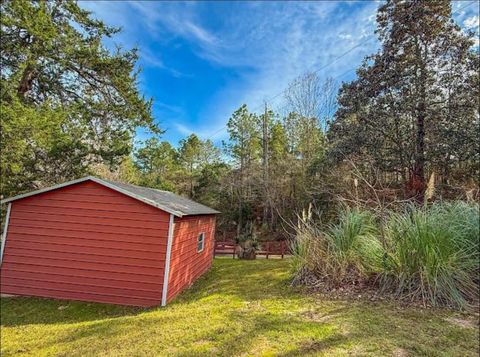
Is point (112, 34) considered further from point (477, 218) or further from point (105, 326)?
point (477, 218)

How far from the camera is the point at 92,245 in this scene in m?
6.35

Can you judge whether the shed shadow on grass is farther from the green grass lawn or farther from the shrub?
the shrub

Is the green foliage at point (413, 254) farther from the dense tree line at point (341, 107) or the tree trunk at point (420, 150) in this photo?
the tree trunk at point (420, 150)

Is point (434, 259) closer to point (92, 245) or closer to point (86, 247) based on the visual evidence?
point (92, 245)

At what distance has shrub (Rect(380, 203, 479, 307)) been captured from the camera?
13.5 ft

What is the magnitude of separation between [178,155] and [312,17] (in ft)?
73.0

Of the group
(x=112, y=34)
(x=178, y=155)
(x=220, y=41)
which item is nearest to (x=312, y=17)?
(x=220, y=41)

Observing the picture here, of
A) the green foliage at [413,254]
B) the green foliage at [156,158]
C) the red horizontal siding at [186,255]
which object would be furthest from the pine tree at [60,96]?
the green foliage at [156,158]

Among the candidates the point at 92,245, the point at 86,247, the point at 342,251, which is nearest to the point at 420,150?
the point at 342,251

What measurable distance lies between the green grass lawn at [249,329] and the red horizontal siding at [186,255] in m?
0.98

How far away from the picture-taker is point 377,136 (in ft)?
37.6

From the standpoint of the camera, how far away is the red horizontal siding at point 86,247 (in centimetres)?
612

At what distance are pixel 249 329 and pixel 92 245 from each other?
428 cm

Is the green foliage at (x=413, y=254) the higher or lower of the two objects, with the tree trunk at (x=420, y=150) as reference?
lower
